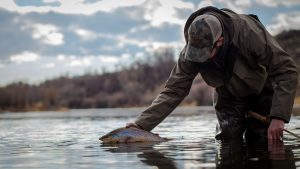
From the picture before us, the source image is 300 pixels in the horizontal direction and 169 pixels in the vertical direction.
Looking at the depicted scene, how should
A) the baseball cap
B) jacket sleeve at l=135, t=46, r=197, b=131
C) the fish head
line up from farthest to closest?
the fish head → jacket sleeve at l=135, t=46, r=197, b=131 → the baseball cap

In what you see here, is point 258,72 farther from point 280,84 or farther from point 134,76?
point 134,76

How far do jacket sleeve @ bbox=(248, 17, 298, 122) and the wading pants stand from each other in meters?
0.82

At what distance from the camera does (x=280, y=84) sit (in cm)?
580

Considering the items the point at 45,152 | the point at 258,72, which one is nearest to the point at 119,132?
the point at 45,152

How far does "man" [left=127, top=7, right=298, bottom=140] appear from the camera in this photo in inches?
214

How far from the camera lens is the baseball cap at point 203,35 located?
530 cm

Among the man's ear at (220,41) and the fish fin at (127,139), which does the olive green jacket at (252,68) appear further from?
the fish fin at (127,139)

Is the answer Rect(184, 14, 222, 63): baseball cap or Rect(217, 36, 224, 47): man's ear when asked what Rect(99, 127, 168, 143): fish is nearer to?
Rect(184, 14, 222, 63): baseball cap

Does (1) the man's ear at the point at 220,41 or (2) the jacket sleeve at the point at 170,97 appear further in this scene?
(2) the jacket sleeve at the point at 170,97

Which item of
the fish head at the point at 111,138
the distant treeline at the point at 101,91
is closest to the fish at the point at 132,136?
the fish head at the point at 111,138

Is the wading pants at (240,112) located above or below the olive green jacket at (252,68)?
below

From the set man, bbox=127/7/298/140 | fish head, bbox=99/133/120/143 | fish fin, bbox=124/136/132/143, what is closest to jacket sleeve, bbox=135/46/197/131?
man, bbox=127/7/298/140

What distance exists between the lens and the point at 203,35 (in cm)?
529

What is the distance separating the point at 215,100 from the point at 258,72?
0.96m
